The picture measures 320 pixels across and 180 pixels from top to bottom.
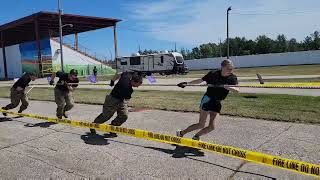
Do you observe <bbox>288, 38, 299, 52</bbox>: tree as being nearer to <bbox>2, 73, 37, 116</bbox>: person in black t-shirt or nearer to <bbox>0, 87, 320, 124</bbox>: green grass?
<bbox>0, 87, 320, 124</bbox>: green grass

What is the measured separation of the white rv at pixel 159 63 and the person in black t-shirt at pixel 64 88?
32.8 meters

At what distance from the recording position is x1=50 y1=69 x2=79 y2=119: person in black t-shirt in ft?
32.0

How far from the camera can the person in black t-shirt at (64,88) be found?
9758 millimetres

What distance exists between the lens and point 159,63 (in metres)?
44.0

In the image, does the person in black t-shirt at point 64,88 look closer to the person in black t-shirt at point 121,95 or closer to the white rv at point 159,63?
the person in black t-shirt at point 121,95

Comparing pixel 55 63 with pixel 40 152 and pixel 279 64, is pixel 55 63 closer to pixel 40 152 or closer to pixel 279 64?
pixel 279 64

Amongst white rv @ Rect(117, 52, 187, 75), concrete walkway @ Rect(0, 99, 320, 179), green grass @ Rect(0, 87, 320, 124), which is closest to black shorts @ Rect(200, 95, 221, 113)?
concrete walkway @ Rect(0, 99, 320, 179)

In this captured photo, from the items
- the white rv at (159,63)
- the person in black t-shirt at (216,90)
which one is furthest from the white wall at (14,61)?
the person in black t-shirt at (216,90)

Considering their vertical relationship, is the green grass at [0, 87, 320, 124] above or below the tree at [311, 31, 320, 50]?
below

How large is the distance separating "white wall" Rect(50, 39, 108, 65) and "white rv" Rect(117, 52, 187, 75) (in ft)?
41.4

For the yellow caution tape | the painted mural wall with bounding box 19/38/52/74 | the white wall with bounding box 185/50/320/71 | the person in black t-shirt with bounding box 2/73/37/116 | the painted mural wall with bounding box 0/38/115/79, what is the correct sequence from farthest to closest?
the white wall with bounding box 185/50/320/71
the painted mural wall with bounding box 0/38/115/79
the painted mural wall with bounding box 19/38/52/74
the person in black t-shirt with bounding box 2/73/37/116
the yellow caution tape

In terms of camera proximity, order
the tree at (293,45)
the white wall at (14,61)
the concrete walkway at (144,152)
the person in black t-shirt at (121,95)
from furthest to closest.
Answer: the tree at (293,45)
the white wall at (14,61)
the person in black t-shirt at (121,95)
the concrete walkway at (144,152)

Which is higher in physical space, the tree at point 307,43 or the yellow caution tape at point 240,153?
the tree at point 307,43

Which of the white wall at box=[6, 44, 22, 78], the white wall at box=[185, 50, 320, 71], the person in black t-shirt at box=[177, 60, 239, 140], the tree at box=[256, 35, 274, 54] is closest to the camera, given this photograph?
the person in black t-shirt at box=[177, 60, 239, 140]
